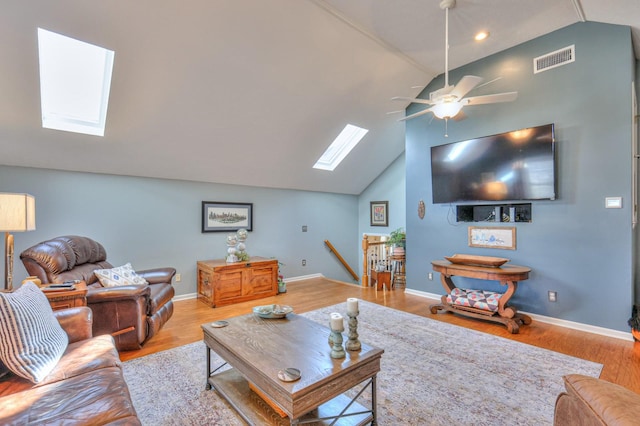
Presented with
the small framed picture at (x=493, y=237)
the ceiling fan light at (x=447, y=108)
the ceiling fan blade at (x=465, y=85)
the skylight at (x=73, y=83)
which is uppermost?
the skylight at (x=73, y=83)

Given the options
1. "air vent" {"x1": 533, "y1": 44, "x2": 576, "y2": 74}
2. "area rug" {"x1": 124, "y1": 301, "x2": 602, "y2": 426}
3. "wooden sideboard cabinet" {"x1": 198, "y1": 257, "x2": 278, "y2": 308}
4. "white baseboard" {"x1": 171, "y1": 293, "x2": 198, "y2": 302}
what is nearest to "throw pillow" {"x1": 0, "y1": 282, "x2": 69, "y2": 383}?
"area rug" {"x1": 124, "y1": 301, "x2": 602, "y2": 426}

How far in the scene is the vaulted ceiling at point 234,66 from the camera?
282cm

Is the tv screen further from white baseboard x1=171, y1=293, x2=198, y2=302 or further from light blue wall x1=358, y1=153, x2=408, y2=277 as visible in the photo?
white baseboard x1=171, y1=293, x2=198, y2=302

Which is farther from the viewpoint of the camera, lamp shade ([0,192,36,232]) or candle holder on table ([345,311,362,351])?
lamp shade ([0,192,36,232])

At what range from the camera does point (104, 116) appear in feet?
11.8

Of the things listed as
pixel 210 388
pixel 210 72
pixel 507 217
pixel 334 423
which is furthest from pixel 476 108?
pixel 210 388

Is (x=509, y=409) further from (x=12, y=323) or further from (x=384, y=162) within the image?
(x=384, y=162)

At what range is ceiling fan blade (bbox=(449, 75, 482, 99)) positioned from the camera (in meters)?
2.55

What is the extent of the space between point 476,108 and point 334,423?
433cm

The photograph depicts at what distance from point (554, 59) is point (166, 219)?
5725mm

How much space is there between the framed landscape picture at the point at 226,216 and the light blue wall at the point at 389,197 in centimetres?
297

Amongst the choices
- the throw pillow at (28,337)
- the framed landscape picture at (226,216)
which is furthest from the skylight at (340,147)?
the throw pillow at (28,337)

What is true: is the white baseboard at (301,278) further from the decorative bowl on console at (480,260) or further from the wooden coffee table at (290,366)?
the wooden coffee table at (290,366)

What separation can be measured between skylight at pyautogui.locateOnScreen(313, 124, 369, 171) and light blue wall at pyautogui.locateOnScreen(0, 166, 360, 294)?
2.70ft
